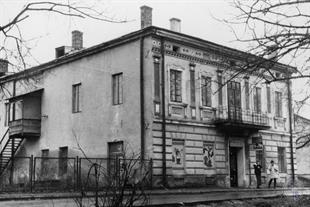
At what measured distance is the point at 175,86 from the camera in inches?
1026

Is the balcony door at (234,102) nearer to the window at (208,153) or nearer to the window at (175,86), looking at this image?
the window at (208,153)

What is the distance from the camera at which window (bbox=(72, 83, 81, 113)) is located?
29.5 m

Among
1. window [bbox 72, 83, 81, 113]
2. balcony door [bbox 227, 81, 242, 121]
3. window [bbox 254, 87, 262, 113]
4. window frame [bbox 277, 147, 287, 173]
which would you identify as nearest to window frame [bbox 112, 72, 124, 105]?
window [bbox 72, 83, 81, 113]

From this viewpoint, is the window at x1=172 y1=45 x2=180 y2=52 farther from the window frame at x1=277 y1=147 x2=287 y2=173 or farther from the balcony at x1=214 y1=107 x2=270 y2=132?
the window frame at x1=277 y1=147 x2=287 y2=173

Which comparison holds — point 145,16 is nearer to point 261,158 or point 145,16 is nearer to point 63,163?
point 63,163

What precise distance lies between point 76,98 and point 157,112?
23.7 feet

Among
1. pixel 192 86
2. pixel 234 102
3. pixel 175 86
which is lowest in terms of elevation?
pixel 234 102

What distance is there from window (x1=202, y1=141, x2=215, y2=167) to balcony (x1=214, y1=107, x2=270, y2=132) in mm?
1348

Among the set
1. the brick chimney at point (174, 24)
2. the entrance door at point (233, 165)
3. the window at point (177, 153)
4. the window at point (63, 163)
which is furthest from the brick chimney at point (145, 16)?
the entrance door at point (233, 165)

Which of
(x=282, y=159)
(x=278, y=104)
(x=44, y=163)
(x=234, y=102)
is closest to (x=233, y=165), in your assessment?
(x=234, y=102)

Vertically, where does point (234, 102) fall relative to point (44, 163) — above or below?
above

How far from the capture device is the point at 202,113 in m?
27.3

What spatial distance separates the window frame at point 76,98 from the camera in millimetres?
29453

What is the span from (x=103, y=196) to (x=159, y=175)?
17693 millimetres
